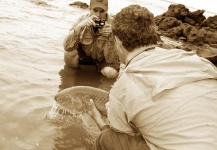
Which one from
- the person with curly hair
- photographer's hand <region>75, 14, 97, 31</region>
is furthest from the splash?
photographer's hand <region>75, 14, 97, 31</region>

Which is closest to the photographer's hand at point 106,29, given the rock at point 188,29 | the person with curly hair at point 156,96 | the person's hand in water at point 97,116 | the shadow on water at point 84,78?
the shadow on water at point 84,78

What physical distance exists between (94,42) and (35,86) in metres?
1.32

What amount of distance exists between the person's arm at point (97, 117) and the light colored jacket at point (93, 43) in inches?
80.0

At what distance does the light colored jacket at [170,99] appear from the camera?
1.99 m

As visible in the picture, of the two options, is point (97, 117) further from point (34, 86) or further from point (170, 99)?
point (34, 86)

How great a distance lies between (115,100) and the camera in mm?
2379

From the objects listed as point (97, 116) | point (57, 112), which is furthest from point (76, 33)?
point (97, 116)

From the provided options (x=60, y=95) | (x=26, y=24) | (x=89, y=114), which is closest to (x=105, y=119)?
(x=89, y=114)

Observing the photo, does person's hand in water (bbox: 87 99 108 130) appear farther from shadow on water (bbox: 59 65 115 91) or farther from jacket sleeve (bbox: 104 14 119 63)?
jacket sleeve (bbox: 104 14 119 63)

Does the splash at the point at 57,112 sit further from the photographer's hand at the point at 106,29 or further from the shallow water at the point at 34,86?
the photographer's hand at the point at 106,29

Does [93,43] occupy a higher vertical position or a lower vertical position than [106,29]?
lower

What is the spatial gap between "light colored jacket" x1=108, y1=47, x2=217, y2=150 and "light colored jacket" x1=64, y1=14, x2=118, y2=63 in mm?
2733

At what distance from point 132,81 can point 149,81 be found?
143 mm

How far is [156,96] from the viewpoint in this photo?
211 centimetres
